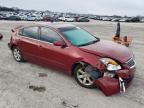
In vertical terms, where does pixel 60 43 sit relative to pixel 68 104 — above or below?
above

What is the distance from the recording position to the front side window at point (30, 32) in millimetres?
7340

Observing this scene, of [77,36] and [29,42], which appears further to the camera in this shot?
[29,42]

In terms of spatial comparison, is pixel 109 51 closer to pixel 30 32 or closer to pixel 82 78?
pixel 82 78

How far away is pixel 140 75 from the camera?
682 centimetres

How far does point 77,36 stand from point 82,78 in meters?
1.41

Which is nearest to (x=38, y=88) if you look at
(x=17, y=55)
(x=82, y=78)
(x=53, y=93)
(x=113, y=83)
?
(x=53, y=93)

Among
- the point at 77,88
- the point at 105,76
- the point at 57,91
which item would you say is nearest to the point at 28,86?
the point at 57,91

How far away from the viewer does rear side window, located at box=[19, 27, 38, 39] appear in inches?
289

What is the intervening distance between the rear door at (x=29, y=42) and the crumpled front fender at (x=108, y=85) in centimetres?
259

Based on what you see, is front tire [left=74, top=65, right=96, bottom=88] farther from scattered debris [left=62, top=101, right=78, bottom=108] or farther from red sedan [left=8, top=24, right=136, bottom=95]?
scattered debris [left=62, top=101, right=78, bottom=108]

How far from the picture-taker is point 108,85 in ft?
17.3

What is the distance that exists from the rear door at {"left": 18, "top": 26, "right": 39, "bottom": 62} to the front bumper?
8.52 ft

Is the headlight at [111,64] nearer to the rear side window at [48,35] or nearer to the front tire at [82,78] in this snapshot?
the front tire at [82,78]

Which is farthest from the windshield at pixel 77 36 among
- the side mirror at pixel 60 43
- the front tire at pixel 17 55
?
the front tire at pixel 17 55
